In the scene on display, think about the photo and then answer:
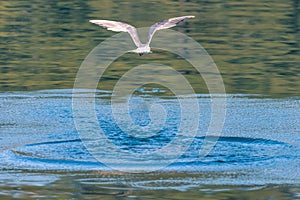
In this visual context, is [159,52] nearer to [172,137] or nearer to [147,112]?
[147,112]

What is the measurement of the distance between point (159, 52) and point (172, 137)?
24.3 ft

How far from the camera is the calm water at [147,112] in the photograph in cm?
940

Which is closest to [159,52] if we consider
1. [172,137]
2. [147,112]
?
[147,112]

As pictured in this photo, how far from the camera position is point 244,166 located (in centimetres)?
1005

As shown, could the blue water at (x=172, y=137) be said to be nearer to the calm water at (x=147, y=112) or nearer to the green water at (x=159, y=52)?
the calm water at (x=147, y=112)

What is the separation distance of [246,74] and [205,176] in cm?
655

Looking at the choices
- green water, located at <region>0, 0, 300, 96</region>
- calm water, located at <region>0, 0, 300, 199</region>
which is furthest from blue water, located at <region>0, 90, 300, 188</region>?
green water, located at <region>0, 0, 300, 96</region>

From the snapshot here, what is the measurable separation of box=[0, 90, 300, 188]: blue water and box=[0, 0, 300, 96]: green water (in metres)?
1.07

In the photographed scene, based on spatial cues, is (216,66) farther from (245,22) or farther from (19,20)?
(19,20)

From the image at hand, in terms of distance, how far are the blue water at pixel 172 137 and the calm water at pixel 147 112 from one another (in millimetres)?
13

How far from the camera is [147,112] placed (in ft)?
42.3

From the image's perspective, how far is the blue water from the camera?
9930 mm

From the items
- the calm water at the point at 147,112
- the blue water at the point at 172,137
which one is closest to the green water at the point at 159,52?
the calm water at the point at 147,112

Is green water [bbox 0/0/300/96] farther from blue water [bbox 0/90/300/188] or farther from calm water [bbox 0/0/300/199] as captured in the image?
blue water [bbox 0/90/300/188]
